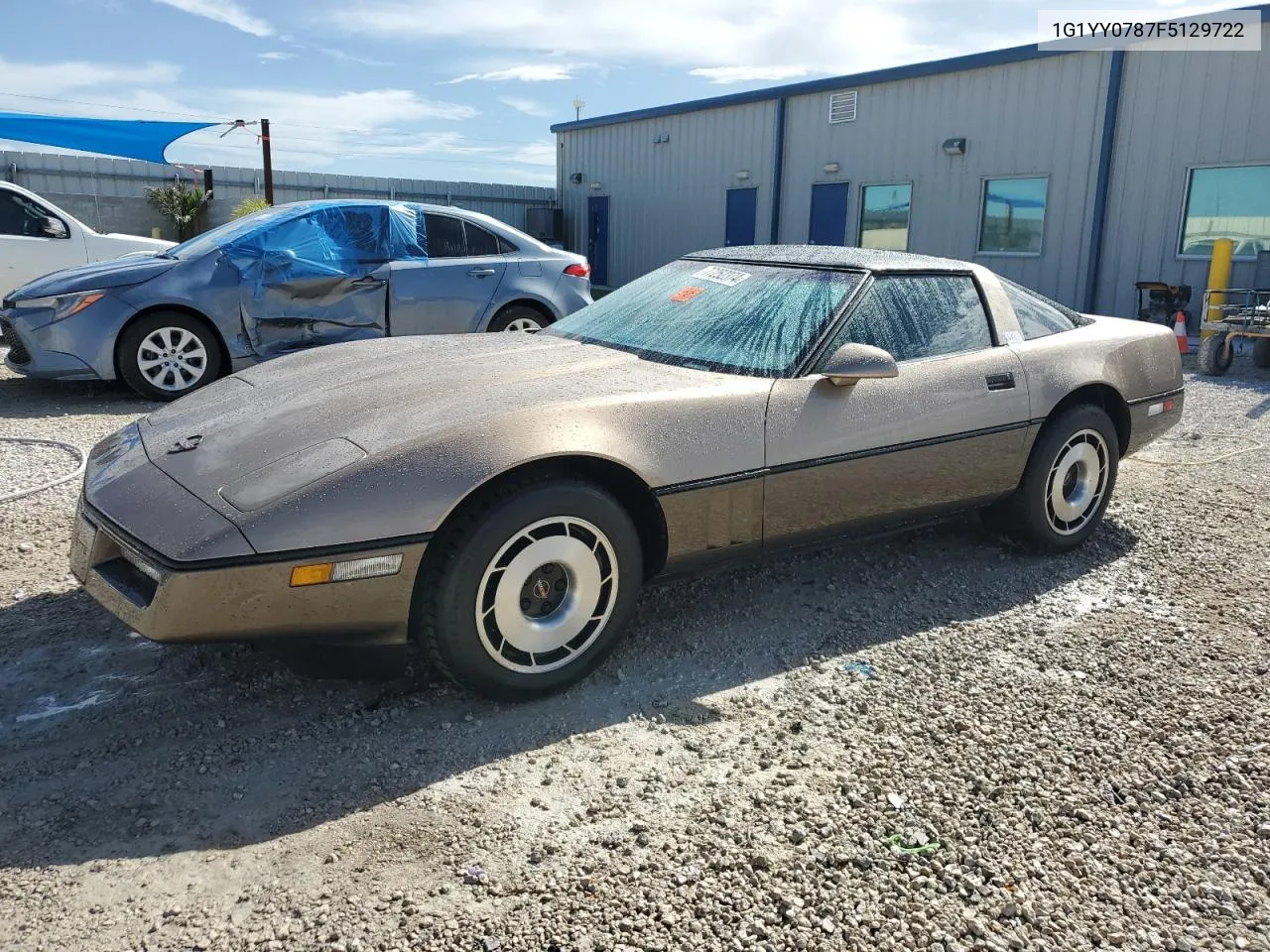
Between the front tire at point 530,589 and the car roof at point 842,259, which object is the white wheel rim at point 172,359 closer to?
the car roof at point 842,259

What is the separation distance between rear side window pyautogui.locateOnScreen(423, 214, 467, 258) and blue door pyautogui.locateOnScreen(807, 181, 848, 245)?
983 cm

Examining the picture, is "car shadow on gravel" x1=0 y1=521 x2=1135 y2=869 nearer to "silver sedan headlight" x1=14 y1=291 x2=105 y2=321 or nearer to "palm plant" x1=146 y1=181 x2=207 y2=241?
"silver sedan headlight" x1=14 y1=291 x2=105 y2=321

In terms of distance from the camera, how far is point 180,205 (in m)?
18.9

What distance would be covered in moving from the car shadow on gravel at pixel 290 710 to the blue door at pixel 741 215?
15009 millimetres

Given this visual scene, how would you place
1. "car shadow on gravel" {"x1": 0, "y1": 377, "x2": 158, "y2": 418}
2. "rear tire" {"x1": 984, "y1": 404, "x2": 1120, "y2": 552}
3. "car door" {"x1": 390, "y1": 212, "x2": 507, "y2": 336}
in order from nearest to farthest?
"rear tire" {"x1": 984, "y1": 404, "x2": 1120, "y2": 552} < "car shadow on gravel" {"x1": 0, "y1": 377, "x2": 158, "y2": 418} < "car door" {"x1": 390, "y1": 212, "x2": 507, "y2": 336}

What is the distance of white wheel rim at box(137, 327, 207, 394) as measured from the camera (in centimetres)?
701

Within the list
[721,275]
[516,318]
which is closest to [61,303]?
[516,318]

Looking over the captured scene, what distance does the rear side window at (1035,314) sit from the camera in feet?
14.1

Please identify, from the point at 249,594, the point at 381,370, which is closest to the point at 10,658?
the point at 249,594

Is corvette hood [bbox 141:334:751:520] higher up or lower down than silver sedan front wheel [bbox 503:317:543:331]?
higher up

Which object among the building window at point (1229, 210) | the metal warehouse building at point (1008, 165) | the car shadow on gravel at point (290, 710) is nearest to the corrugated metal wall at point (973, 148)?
the metal warehouse building at point (1008, 165)

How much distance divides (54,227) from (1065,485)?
9.78 meters

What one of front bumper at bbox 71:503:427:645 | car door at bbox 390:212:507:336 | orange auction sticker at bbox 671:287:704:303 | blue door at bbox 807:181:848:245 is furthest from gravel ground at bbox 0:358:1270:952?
blue door at bbox 807:181:848:245

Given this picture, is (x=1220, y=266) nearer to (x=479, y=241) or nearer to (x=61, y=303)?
(x=479, y=241)
